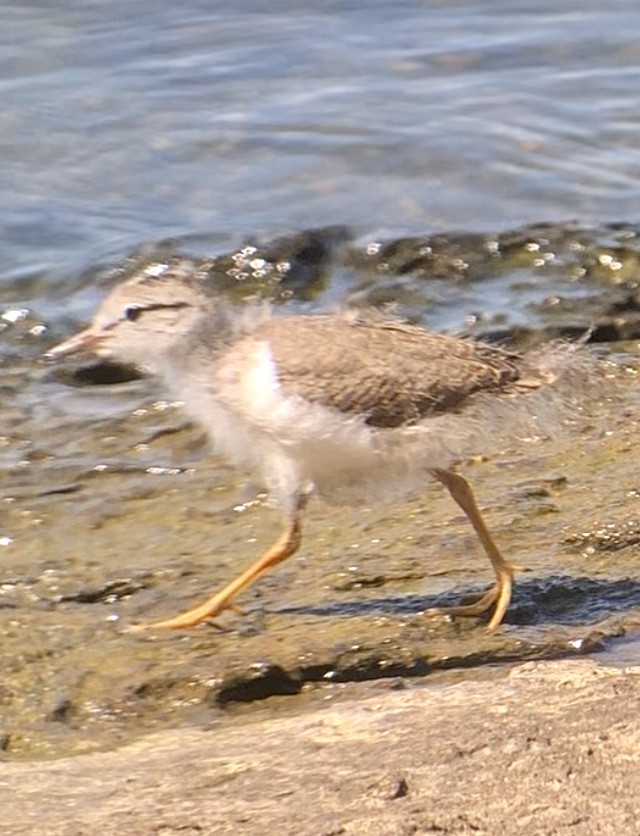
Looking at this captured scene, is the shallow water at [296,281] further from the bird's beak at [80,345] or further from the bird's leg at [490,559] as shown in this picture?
the bird's beak at [80,345]

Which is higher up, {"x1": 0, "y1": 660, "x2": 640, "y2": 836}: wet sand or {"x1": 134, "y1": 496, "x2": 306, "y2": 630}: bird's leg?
{"x1": 0, "y1": 660, "x2": 640, "y2": 836}: wet sand

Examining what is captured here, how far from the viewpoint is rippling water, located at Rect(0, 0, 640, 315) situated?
9414 millimetres

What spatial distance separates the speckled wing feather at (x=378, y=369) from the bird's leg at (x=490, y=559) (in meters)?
0.28

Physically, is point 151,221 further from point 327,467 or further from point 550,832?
point 550,832

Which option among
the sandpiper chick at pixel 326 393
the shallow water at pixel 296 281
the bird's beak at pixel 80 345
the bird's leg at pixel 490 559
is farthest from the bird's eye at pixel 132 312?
the bird's leg at pixel 490 559

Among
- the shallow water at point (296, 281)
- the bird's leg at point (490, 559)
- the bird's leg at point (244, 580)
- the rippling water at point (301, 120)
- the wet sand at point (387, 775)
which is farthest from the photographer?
the rippling water at point (301, 120)

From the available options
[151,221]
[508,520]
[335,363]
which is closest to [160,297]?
[335,363]

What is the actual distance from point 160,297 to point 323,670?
149 centimetres

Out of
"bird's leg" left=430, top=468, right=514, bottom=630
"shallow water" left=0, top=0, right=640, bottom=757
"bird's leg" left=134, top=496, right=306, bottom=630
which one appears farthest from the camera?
"bird's leg" left=430, top=468, right=514, bottom=630

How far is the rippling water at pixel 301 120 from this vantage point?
9.41 meters

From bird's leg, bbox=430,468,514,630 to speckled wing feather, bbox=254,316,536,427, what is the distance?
0.28 metres

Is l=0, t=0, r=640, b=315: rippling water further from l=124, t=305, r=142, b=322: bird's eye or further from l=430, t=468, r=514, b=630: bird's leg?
l=430, t=468, r=514, b=630: bird's leg

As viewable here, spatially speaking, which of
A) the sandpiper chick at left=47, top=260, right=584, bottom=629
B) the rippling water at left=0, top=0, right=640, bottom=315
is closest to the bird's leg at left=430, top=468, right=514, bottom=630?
the sandpiper chick at left=47, top=260, right=584, bottom=629

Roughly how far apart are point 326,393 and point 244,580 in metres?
0.62
